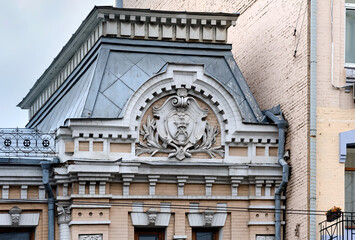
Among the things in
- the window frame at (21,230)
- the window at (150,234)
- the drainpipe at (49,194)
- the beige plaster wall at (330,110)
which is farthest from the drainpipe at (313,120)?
the window frame at (21,230)

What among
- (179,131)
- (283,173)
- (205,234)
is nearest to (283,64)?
(283,173)

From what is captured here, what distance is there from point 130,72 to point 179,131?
5.64 ft

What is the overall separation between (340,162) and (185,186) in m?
3.27

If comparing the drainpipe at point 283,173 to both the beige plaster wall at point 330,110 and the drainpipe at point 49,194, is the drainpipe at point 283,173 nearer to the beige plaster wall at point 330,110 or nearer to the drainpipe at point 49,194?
the beige plaster wall at point 330,110

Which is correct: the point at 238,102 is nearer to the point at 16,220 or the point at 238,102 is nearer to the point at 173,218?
Result: the point at 173,218

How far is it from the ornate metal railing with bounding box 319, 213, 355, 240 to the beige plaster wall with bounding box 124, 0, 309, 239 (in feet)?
1.23

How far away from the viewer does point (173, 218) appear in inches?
868

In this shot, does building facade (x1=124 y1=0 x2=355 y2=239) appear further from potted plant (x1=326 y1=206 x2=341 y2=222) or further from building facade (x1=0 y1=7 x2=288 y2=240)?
building facade (x1=0 y1=7 x2=288 y2=240)

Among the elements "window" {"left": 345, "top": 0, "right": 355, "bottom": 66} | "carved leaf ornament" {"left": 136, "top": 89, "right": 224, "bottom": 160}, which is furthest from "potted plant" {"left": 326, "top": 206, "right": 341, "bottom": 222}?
"window" {"left": 345, "top": 0, "right": 355, "bottom": 66}

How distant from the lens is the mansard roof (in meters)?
22.3

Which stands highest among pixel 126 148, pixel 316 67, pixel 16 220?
pixel 316 67

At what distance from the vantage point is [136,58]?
2297cm

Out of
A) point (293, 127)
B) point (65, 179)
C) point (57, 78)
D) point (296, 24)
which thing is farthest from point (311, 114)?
point (57, 78)

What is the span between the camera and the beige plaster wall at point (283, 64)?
22.0 meters
